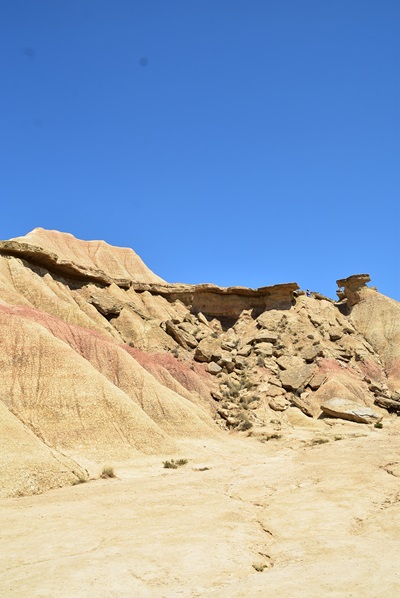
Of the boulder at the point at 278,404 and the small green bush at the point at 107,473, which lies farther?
the boulder at the point at 278,404

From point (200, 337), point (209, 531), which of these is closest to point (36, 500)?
point (209, 531)

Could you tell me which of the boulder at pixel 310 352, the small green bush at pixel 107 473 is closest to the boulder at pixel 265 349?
the boulder at pixel 310 352

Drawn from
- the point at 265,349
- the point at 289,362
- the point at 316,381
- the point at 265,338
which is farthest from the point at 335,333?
the point at 316,381

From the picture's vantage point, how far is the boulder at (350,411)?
33.9 meters

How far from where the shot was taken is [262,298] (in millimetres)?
52094

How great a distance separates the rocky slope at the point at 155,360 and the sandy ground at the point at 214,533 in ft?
8.52

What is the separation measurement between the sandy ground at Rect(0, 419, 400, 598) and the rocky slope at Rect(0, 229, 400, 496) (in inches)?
102

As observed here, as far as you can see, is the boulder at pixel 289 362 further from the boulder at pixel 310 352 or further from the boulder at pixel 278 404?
Answer: the boulder at pixel 278 404

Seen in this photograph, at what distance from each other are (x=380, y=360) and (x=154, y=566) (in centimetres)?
4504

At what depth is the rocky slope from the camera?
21.7m

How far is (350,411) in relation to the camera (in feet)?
113

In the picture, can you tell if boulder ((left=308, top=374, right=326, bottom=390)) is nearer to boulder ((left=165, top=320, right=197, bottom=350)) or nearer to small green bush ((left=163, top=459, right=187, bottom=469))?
boulder ((left=165, top=320, right=197, bottom=350))

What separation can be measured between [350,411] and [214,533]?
24.8m

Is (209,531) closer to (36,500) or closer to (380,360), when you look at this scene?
(36,500)
